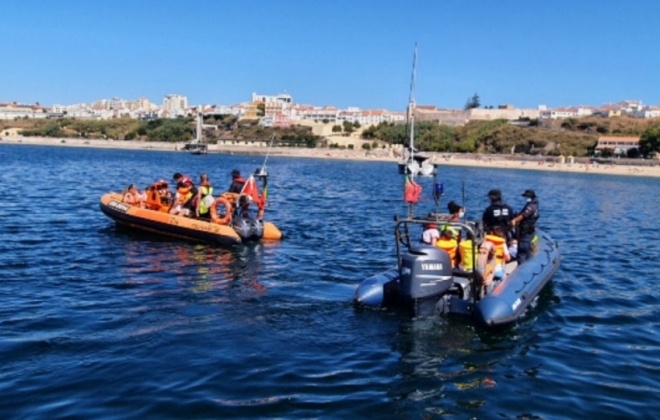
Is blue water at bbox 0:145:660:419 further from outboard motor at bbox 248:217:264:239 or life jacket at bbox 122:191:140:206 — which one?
life jacket at bbox 122:191:140:206

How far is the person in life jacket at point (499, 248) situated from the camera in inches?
468

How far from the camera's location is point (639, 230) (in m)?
27.3

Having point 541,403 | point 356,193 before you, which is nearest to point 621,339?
point 541,403

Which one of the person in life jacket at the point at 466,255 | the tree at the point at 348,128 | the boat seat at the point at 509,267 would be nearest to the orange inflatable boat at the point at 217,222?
the boat seat at the point at 509,267

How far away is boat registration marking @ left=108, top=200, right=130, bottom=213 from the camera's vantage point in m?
20.2

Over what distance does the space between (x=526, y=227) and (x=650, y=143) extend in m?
98.4

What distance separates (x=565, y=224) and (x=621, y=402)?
21398mm

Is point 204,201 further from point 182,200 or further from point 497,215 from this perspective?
point 497,215

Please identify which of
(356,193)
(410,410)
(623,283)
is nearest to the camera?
(410,410)

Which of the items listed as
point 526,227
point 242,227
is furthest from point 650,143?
point 526,227

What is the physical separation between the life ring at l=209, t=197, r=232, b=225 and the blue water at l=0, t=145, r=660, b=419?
90 centimetres

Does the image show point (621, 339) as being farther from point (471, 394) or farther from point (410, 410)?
point (410, 410)

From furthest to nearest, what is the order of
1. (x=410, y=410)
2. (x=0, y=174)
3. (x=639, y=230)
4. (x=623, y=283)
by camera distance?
1. (x=0, y=174)
2. (x=639, y=230)
3. (x=623, y=283)
4. (x=410, y=410)

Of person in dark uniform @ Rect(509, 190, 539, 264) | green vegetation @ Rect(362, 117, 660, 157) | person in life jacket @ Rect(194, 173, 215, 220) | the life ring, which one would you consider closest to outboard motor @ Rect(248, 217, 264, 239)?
the life ring
